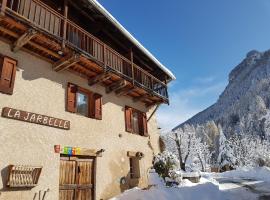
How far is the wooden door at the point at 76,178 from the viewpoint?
34.3 feet

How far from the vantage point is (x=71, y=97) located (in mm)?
11688

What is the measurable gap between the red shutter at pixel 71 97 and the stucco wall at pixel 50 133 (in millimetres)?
194

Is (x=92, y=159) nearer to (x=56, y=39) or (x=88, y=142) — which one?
(x=88, y=142)

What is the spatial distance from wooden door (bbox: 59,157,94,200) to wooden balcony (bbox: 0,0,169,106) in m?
3.86

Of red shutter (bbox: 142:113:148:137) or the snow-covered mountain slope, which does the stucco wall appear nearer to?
red shutter (bbox: 142:113:148:137)

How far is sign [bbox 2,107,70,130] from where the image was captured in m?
8.92

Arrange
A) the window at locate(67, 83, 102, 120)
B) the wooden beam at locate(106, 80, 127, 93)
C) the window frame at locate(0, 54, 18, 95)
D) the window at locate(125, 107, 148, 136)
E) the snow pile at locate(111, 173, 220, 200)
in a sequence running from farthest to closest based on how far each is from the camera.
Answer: the window at locate(125, 107, 148, 136), the wooden beam at locate(106, 80, 127, 93), the snow pile at locate(111, 173, 220, 200), the window at locate(67, 83, 102, 120), the window frame at locate(0, 54, 18, 95)

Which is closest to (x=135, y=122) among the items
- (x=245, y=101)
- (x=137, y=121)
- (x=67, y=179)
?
(x=137, y=121)

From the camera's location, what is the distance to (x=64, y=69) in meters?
11.6

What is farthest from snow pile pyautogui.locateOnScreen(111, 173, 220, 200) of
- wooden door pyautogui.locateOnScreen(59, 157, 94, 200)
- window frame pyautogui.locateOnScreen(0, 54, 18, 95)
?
window frame pyautogui.locateOnScreen(0, 54, 18, 95)

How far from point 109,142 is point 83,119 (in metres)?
1.98

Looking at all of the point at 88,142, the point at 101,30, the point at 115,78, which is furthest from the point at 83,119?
the point at 101,30

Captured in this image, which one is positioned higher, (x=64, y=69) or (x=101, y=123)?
(x=64, y=69)

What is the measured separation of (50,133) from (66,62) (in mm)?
2978
